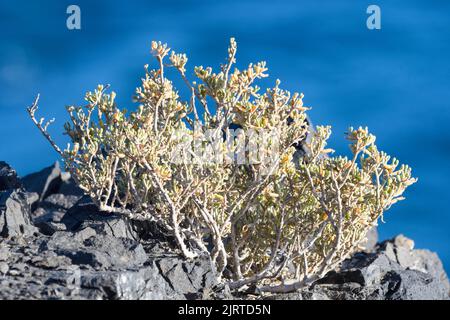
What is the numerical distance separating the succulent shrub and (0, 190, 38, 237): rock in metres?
1.51

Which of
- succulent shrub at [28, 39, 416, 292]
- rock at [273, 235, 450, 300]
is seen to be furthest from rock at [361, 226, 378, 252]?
succulent shrub at [28, 39, 416, 292]

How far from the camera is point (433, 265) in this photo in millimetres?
24188

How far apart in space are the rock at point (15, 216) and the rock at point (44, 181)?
25.0 feet

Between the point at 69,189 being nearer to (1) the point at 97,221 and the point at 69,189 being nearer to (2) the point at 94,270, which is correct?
(1) the point at 97,221

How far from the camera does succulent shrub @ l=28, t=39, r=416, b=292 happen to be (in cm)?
1359

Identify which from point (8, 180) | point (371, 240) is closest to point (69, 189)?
point (8, 180)

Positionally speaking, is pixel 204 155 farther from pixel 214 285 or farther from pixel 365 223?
pixel 365 223

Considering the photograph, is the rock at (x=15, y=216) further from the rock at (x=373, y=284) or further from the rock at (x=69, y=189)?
the rock at (x=69, y=189)

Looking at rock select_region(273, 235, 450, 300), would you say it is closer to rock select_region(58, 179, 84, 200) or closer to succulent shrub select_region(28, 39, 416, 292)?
succulent shrub select_region(28, 39, 416, 292)

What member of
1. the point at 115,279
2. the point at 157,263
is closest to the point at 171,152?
the point at 157,263

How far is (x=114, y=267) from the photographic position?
1302 centimetres

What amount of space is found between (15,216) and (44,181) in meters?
8.98
